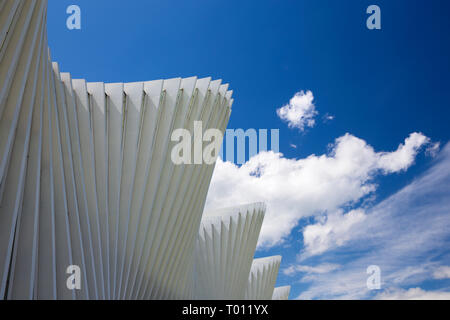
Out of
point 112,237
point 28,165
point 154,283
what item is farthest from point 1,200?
point 154,283

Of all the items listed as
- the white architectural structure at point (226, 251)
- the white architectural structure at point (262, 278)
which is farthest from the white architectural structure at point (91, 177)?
the white architectural structure at point (262, 278)

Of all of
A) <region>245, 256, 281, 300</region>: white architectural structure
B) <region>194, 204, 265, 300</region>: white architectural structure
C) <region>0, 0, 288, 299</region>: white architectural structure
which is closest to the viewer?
<region>0, 0, 288, 299</region>: white architectural structure

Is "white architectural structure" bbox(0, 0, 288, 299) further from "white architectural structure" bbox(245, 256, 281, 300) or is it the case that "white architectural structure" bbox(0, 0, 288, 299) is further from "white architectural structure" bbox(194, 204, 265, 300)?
"white architectural structure" bbox(245, 256, 281, 300)

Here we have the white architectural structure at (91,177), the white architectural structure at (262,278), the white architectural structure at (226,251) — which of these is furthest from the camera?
the white architectural structure at (262,278)

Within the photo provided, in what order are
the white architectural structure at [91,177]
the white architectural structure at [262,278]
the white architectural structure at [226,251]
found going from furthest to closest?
the white architectural structure at [262,278] < the white architectural structure at [226,251] < the white architectural structure at [91,177]

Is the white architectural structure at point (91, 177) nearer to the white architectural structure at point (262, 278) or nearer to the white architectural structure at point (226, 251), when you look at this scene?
the white architectural structure at point (226, 251)

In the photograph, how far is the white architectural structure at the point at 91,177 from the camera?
18.0ft

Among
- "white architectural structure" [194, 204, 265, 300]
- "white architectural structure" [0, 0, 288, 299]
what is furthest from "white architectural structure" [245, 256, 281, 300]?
"white architectural structure" [0, 0, 288, 299]

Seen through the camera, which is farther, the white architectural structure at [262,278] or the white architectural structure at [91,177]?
the white architectural structure at [262,278]

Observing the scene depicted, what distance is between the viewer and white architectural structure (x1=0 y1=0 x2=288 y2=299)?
5.50 meters
